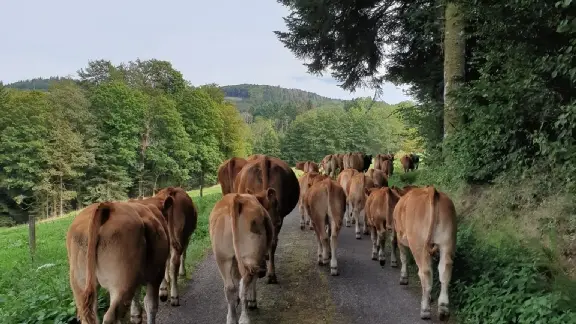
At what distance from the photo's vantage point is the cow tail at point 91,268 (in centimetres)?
394

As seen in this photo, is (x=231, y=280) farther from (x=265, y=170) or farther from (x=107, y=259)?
(x=265, y=170)

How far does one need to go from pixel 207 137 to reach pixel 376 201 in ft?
132

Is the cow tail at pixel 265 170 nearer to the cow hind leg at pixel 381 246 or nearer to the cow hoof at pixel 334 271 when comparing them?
the cow hoof at pixel 334 271

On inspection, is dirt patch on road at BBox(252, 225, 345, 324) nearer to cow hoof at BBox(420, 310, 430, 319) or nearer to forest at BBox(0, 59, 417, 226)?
cow hoof at BBox(420, 310, 430, 319)

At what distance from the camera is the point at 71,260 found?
421 centimetres

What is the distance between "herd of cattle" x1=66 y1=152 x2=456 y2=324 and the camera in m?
4.14

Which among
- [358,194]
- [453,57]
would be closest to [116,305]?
[358,194]

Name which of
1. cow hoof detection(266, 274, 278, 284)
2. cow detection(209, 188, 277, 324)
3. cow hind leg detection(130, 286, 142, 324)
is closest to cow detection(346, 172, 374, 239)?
cow hoof detection(266, 274, 278, 284)

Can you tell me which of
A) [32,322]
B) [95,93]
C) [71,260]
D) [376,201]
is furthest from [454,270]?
[95,93]

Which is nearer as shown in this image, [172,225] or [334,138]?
[172,225]

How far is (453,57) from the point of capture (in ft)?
35.9

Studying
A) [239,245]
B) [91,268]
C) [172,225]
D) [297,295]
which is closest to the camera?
[91,268]

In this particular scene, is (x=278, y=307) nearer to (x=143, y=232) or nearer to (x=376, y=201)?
(x=143, y=232)

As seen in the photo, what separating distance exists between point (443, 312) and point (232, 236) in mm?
2936
